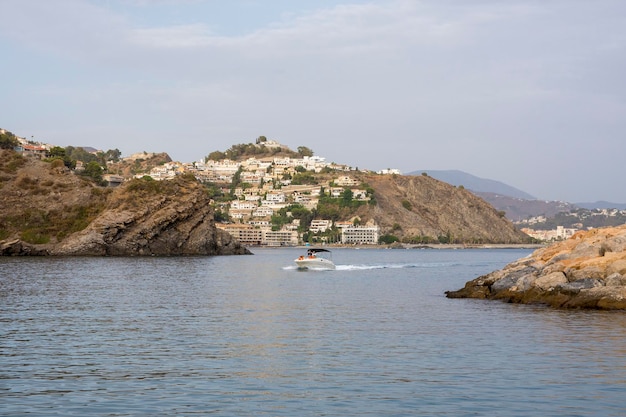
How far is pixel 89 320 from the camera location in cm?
3634

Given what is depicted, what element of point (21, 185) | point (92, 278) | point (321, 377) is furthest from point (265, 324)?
point (21, 185)

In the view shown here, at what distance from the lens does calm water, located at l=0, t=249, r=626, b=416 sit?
63.9ft

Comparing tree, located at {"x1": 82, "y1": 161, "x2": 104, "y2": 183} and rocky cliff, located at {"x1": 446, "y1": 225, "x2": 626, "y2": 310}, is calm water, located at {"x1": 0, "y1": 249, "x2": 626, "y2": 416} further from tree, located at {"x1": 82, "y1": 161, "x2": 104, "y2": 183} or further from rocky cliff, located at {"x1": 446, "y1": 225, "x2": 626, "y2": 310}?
tree, located at {"x1": 82, "y1": 161, "x2": 104, "y2": 183}

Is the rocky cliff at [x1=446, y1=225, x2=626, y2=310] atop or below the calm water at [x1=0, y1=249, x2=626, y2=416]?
atop

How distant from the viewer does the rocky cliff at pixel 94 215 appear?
114812 millimetres

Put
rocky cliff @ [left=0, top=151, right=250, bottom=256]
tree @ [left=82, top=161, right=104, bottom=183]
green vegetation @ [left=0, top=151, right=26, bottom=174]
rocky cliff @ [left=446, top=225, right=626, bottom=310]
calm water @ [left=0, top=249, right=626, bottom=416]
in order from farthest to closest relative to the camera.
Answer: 1. tree @ [left=82, top=161, right=104, bottom=183]
2. green vegetation @ [left=0, top=151, right=26, bottom=174]
3. rocky cliff @ [left=0, top=151, right=250, bottom=256]
4. rocky cliff @ [left=446, top=225, right=626, bottom=310]
5. calm water @ [left=0, top=249, right=626, bottom=416]

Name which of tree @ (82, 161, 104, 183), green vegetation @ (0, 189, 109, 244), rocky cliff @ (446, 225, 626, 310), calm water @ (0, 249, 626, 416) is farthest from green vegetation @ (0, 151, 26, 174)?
rocky cliff @ (446, 225, 626, 310)

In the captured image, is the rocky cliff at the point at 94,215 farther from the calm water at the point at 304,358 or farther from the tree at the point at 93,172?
the calm water at the point at 304,358

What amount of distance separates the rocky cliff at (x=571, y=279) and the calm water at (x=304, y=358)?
165 cm

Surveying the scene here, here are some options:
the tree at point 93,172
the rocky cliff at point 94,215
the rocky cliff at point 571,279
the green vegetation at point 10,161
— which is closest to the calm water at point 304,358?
the rocky cliff at point 571,279

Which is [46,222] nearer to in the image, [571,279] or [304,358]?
[571,279]

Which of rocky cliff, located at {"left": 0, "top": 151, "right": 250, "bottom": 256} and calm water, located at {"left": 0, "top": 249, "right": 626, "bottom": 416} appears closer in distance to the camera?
calm water, located at {"left": 0, "top": 249, "right": 626, "bottom": 416}

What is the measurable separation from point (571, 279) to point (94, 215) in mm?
90030

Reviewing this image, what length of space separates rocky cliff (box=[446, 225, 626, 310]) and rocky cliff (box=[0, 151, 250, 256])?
75.2m
